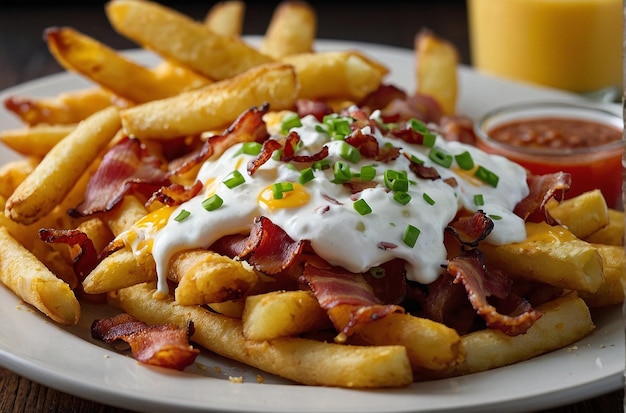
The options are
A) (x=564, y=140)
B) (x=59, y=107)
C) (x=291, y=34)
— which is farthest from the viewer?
(x=291, y=34)

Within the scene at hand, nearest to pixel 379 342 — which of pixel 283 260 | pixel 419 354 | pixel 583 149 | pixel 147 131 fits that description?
pixel 419 354

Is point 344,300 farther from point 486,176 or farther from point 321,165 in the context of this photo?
point 486,176

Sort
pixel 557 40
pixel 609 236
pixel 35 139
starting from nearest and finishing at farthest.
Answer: pixel 609 236 < pixel 35 139 < pixel 557 40

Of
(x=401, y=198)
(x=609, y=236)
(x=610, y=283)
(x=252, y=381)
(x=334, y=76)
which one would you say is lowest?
(x=609, y=236)

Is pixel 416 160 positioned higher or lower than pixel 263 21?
higher

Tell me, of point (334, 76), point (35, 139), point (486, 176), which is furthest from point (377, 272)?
point (35, 139)

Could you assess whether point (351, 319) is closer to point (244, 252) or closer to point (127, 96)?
point (244, 252)
